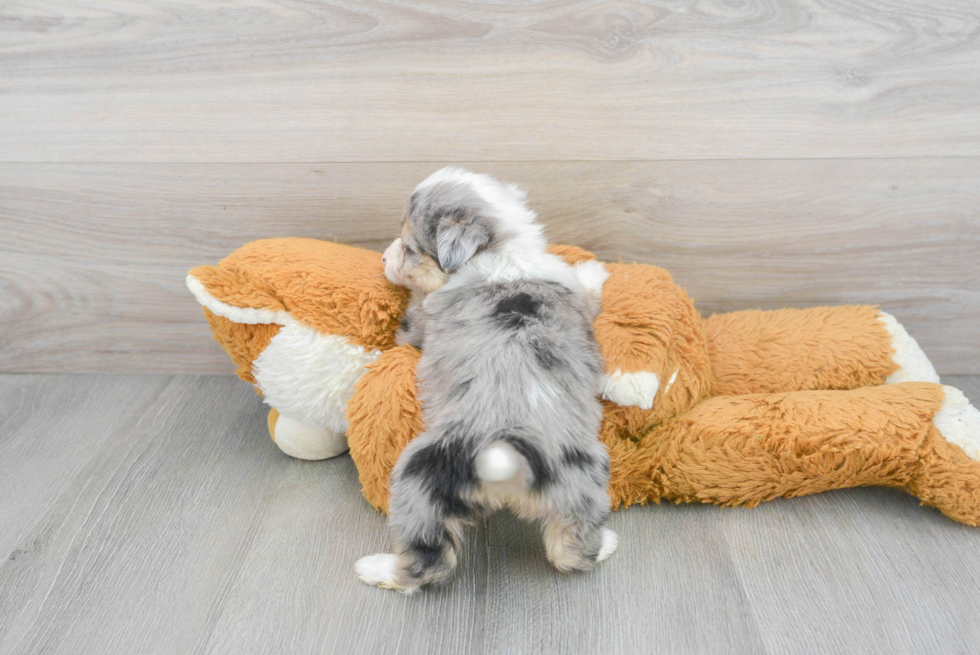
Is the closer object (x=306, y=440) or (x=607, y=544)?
(x=607, y=544)

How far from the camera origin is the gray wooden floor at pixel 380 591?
3.89ft

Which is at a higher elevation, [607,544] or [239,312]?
[239,312]

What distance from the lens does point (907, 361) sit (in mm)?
1604

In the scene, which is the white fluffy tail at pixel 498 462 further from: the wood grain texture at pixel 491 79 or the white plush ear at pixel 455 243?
the wood grain texture at pixel 491 79

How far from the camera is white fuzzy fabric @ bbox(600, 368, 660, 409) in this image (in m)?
1.35

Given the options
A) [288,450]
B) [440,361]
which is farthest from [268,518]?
[440,361]

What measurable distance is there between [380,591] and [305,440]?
0.48 meters

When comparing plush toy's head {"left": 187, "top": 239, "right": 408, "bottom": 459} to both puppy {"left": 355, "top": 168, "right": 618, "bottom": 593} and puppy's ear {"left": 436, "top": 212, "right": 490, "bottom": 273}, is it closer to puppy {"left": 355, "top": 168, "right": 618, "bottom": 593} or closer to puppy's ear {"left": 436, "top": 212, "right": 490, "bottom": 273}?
puppy {"left": 355, "top": 168, "right": 618, "bottom": 593}

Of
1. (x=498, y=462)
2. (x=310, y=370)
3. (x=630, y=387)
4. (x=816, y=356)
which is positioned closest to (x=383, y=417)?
(x=310, y=370)

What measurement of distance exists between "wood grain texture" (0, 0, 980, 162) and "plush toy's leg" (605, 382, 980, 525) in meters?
0.66

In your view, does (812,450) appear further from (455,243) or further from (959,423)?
(455,243)

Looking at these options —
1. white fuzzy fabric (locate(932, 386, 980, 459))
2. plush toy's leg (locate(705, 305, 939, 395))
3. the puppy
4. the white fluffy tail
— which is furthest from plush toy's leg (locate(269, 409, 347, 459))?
white fuzzy fabric (locate(932, 386, 980, 459))

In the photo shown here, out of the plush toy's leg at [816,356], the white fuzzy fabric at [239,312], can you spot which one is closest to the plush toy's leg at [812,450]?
the plush toy's leg at [816,356]

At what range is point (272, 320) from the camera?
1.47 metres
